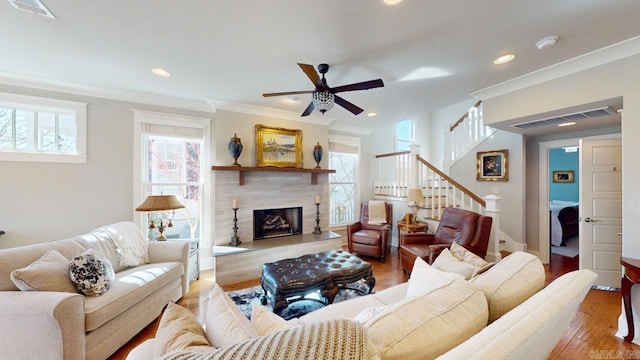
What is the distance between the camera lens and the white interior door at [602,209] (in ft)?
9.56

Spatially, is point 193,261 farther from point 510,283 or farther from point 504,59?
point 504,59

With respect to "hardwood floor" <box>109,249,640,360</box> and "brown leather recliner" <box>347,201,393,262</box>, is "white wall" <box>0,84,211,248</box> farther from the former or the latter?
"brown leather recliner" <box>347,201,393,262</box>

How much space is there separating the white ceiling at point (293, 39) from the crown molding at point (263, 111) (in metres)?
0.68

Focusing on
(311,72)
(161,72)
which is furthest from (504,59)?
(161,72)

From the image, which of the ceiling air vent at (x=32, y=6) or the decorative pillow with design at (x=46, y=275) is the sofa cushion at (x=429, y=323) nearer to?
the decorative pillow with design at (x=46, y=275)

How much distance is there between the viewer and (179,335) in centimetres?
87

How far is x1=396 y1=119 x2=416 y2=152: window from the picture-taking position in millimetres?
6281

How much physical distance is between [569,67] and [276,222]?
13.7ft

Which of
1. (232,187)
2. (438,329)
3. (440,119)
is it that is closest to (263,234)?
(232,187)

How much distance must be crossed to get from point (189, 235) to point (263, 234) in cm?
112

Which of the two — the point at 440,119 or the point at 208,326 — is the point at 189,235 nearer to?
the point at 208,326

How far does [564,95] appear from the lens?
2.46 m

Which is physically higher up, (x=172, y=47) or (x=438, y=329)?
(x=172, y=47)

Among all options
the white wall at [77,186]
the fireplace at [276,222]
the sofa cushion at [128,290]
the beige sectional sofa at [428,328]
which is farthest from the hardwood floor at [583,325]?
the white wall at [77,186]
